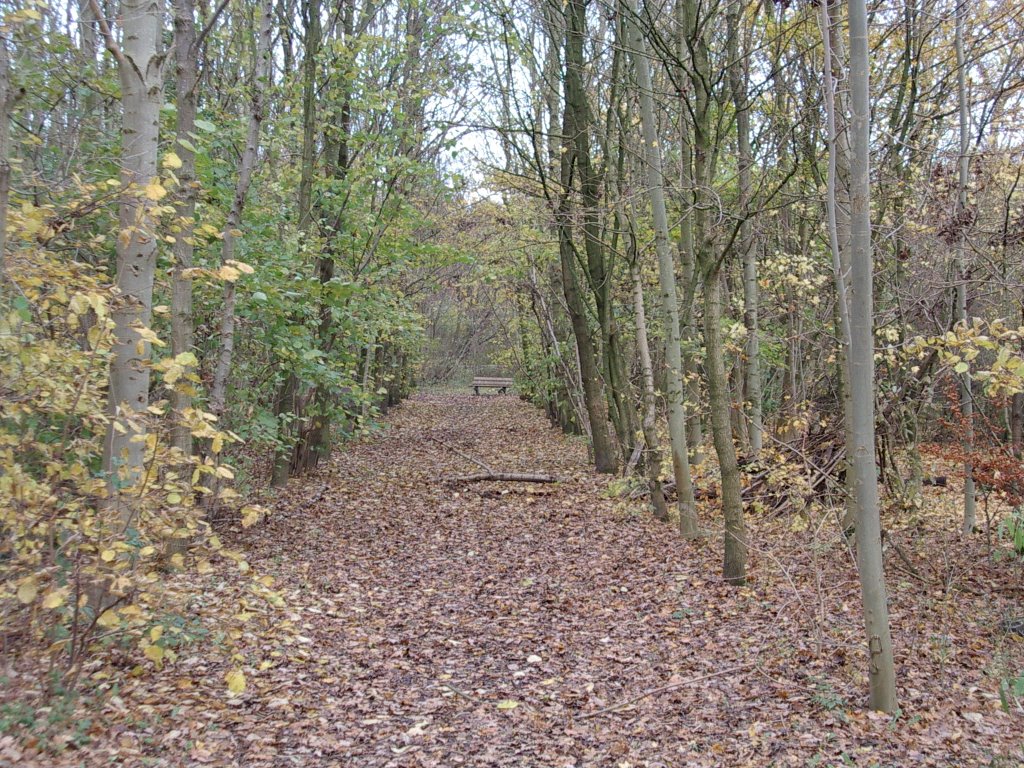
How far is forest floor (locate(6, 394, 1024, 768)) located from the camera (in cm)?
402

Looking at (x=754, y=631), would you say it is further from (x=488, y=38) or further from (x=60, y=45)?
(x=488, y=38)

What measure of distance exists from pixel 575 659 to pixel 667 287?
13.6 feet

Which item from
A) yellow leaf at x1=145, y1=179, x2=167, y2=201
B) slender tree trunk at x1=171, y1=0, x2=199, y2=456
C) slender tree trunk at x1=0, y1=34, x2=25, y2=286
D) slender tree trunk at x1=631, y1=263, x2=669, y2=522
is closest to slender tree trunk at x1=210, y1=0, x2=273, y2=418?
slender tree trunk at x1=171, y1=0, x2=199, y2=456

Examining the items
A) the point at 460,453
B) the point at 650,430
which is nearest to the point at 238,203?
the point at 650,430

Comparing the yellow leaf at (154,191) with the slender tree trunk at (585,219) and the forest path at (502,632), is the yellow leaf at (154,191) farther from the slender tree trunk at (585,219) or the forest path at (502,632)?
the slender tree trunk at (585,219)

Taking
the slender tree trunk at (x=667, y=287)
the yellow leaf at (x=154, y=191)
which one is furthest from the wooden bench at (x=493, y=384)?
the yellow leaf at (x=154, y=191)

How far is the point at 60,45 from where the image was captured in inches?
220

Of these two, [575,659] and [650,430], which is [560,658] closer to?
[575,659]

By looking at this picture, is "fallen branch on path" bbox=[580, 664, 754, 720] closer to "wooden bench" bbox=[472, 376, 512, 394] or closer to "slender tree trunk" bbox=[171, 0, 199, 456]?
"slender tree trunk" bbox=[171, 0, 199, 456]

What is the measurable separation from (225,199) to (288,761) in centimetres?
557

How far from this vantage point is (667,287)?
7992 millimetres

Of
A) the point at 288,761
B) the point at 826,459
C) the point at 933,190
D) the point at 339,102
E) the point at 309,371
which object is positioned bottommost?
the point at 288,761

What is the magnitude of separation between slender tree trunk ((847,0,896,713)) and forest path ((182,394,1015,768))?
811 mm

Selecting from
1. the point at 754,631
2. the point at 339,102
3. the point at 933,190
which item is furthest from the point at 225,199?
the point at 933,190
